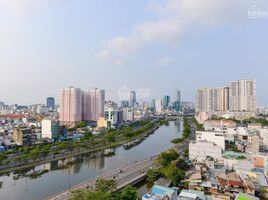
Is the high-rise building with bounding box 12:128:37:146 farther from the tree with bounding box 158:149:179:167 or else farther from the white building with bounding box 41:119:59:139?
the tree with bounding box 158:149:179:167

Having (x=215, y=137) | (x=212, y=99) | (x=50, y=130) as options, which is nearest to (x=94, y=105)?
(x=50, y=130)

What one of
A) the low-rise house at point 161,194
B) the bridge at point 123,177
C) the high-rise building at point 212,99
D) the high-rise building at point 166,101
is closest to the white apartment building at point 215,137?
the bridge at point 123,177

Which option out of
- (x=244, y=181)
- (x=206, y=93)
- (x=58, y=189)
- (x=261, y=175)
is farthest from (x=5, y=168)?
(x=206, y=93)

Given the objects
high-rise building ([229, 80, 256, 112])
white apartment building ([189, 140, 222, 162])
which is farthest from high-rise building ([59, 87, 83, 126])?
high-rise building ([229, 80, 256, 112])

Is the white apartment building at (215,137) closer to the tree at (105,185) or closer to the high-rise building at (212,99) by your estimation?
the tree at (105,185)

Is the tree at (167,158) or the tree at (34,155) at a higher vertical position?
the tree at (167,158)

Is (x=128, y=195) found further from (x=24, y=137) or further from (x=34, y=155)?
(x=24, y=137)
